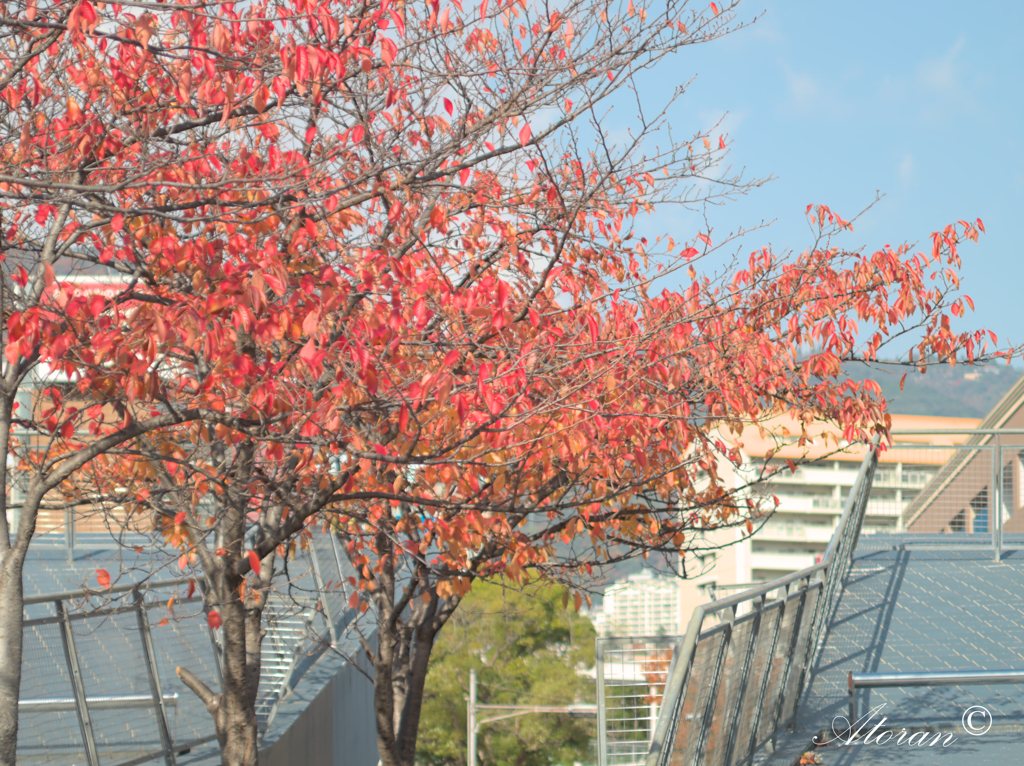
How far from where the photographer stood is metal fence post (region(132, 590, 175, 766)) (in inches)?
345

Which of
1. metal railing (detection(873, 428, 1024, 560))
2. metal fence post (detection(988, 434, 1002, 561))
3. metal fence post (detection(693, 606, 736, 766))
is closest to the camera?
metal fence post (detection(693, 606, 736, 766))

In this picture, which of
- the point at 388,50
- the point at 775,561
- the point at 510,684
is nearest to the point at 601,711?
the point at 388,50

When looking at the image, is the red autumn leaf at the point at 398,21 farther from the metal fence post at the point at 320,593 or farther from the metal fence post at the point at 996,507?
the metal fence post at the point at 996,507

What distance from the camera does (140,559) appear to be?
47.4 feet

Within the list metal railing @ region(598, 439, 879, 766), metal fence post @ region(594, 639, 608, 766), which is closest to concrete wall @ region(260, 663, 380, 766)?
metal fence post @ region(594, 639, 608, 766)

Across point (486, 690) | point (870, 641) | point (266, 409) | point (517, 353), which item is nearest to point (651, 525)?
point (870, 641)

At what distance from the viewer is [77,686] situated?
7.73m

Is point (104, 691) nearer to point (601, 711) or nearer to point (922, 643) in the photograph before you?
Answer: point (601, 711)

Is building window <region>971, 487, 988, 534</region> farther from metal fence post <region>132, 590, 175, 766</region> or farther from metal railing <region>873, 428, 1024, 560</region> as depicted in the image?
metal fence post <region>132, 590, 175, 766</region>

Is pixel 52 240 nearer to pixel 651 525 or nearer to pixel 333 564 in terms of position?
pixel 651 525

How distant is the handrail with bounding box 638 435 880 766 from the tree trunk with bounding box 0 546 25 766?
3.36 meters

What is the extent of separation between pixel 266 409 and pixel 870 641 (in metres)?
7.70

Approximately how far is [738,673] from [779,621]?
4.04ft

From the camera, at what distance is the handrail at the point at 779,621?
513cm
